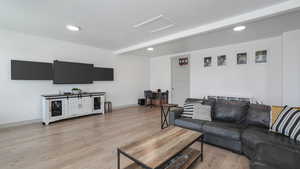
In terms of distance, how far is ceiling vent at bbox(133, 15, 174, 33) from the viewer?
2634 millimetres

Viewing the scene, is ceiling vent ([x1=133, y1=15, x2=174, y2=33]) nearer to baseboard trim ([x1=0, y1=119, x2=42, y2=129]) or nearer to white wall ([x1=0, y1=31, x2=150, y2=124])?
white wall ([x1=0, y1=31, x2=150, y2=124])

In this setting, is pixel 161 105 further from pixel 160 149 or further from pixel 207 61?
pixel 207 61

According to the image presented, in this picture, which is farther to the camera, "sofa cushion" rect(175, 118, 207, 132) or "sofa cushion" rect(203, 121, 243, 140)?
"sofa cushion" rect(175, 118, 207, 132)

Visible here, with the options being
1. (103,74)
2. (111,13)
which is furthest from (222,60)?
(103,74)

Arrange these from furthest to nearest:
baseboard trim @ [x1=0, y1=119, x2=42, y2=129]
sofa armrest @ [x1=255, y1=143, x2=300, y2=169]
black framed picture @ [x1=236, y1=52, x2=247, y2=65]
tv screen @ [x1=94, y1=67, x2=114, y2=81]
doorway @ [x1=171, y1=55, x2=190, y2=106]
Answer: doorway @ [x1=171, y1=55, x2=190, y2=106] → tv screen @ [x1=94, y1=67, x2=114, y2=81] → black framed picture @ [x1=236, y1=52, x2=247, y2=65] → baseboard trim @ [x1=0, y1=119, x2=42, y2=129] → sofa armrest @ [x1=255, y1=143, x2=300, y2=169]

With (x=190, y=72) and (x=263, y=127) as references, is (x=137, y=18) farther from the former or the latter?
(x=190, y=72)

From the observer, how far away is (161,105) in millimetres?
3393

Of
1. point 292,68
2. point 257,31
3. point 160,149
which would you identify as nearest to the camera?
point 160,149

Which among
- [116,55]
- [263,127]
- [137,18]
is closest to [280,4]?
[263,127]

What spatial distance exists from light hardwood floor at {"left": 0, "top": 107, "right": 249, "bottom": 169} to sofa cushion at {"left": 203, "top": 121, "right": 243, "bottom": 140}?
0.98 ft

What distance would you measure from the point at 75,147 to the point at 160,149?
5.82 feet

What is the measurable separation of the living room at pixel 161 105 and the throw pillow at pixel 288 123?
11mm

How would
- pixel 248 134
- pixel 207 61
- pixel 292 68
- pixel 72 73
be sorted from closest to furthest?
pixel 248 134 → pixel 292 68 → pixel 72 73 → pixel 207 61

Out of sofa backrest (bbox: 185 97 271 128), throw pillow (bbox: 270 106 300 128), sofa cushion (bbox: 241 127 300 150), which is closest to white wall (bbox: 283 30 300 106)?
sofa backrest (bbox: 185 97 271 128)
